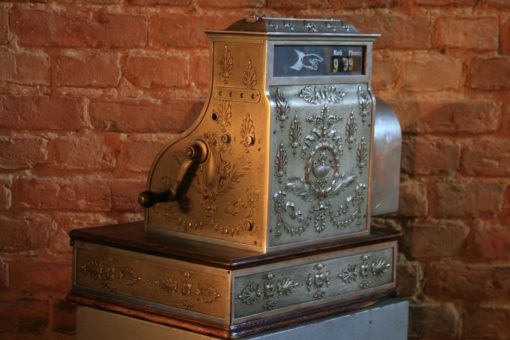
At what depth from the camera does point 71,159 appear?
2.39 m

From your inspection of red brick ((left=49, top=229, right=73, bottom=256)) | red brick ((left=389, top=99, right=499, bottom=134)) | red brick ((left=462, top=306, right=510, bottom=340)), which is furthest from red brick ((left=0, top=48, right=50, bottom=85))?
red brick ((left=462, top=306, right=510, bottom=340))

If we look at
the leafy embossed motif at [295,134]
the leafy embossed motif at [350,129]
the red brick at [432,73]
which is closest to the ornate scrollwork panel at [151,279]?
the leafy embossed motif at [295,134]

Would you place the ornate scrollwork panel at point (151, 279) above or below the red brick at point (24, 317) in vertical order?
above

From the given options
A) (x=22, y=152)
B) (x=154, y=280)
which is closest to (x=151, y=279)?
(x=154, y=280)

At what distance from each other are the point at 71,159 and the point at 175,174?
0.52 m

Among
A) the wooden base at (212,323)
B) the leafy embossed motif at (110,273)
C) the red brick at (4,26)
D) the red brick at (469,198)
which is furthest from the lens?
the red brick at (469,198)

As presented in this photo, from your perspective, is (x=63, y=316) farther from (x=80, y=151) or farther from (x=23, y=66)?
(x=23, y=66)

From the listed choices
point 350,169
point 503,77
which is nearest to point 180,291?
point 350,169

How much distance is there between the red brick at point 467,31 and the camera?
2420mm

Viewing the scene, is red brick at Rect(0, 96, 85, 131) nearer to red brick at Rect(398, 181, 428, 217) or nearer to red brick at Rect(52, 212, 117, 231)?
red brick at Rect(52, 212, 117, 231)

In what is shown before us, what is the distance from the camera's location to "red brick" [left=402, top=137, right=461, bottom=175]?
245 centimetres

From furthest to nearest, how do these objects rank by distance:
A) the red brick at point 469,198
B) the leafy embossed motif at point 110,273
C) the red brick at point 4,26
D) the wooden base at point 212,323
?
the red brick at point 469,198
the red brick at point 4,26
the leafy embossed motif at point 110,273
the wooden base at point 212,323

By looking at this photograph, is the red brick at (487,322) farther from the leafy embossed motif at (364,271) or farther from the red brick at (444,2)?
the red brick at (444,2)

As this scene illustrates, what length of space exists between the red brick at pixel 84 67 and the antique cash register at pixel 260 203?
470 mm
